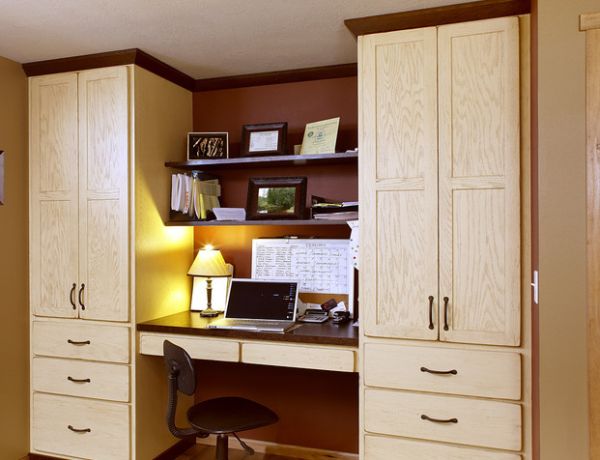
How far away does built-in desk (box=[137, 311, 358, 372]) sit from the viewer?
247 cm

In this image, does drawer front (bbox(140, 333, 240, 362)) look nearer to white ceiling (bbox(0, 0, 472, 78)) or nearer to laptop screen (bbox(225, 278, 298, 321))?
laptop screen (bbox(225, 278, 298, 321))

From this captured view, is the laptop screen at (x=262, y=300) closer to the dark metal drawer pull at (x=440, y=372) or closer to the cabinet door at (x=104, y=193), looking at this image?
the cabinet door at (x=104, y=193)

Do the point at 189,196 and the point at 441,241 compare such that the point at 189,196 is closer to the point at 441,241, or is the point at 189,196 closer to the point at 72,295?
the point at 72,295

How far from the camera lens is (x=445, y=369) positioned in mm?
2295

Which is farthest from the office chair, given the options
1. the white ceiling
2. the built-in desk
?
the white ceiling

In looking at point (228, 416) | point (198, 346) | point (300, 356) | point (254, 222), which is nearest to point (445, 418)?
point (300, 356)

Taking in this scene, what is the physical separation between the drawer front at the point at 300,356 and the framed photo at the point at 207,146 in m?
1.19

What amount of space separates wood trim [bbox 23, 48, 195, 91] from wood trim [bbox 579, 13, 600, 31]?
212 centimetres

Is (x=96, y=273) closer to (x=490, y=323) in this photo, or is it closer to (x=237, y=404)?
(x=237, y=404)

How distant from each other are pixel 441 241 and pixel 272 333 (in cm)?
95

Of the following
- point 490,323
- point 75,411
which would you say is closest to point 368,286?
point 490,323

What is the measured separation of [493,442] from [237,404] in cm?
123

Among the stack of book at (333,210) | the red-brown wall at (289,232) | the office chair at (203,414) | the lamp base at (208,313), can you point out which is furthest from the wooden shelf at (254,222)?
the office chair at (203,414)

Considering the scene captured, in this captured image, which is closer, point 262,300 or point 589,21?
point 589,21
